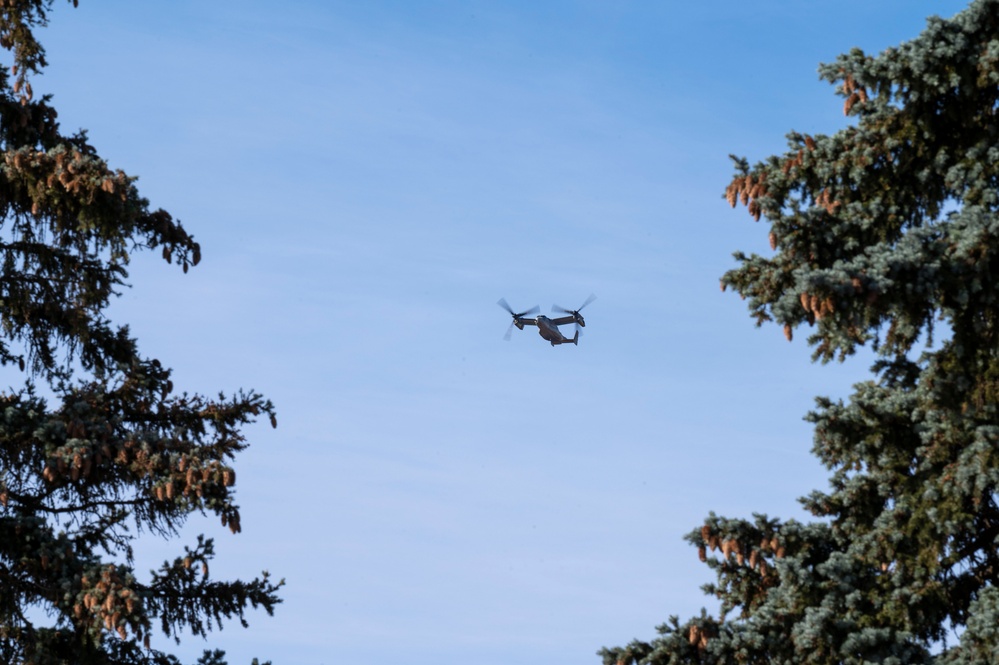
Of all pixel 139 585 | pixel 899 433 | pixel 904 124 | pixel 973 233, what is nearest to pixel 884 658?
pixel 899 433

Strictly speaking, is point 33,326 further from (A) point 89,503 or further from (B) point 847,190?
(B) point 847,190

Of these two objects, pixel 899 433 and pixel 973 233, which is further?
pixel 899 433

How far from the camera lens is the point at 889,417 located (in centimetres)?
1530

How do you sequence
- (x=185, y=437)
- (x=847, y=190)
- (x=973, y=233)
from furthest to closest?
(x=185, y=437), (x=847, y=190), (x=973, y=233)

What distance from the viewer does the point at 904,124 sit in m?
14.6

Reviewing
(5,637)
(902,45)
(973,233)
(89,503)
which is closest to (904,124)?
(902,45)

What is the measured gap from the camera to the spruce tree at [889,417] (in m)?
13.9

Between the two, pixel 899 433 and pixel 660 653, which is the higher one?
pixel 899 433

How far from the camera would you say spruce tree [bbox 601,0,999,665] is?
1394 cm

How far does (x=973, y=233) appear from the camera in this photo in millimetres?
12672

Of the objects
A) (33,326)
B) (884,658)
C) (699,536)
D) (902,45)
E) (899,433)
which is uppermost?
(902,45)

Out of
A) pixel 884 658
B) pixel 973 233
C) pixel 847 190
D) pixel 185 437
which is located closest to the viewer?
pixel 973 233

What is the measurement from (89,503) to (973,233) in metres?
10.2

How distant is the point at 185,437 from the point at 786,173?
7.64 meters
